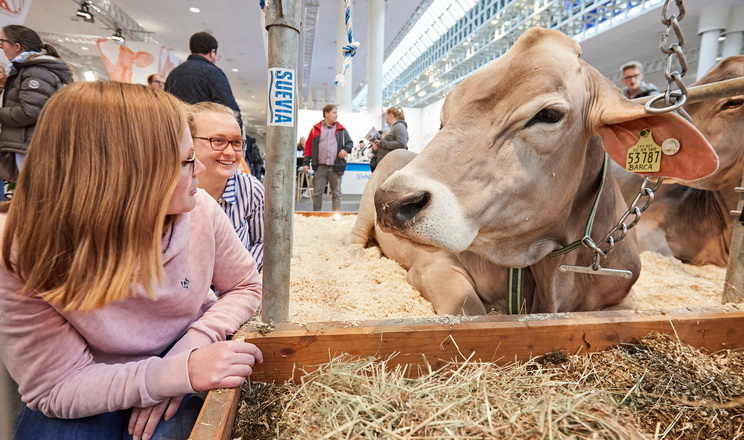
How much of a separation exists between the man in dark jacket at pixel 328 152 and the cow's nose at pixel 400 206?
5.48 metres

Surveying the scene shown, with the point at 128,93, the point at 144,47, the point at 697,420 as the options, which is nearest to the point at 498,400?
the point at 697,420

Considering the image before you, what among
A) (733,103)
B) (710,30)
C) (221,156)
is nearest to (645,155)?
(221,156)

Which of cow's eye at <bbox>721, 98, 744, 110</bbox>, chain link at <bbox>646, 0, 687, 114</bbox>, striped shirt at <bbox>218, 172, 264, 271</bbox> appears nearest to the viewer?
chain link at <bbox>646, 0, 687, 114</bbox>

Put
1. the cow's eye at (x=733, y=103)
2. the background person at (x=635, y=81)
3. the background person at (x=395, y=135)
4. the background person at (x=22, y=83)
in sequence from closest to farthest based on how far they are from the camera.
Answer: the cow's eye at (x=733, y=103), the background person at (x=22, y=83), the background person at (x=635, y=81), the background person at (x=395, y=135)

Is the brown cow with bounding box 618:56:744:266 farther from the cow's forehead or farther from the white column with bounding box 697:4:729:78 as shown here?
the white column with bounding box 697:4:729:78

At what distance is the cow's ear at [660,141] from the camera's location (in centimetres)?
129

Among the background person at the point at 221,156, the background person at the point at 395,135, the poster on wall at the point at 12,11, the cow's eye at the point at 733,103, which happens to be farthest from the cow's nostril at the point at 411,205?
the background person at the point at 395,135

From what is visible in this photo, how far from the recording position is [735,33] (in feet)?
32.7

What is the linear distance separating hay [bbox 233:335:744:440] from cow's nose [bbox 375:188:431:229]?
1.23 feet

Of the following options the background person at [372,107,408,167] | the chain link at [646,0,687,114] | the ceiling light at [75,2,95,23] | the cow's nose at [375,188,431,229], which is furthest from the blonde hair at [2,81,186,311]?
the ceiling light at [75,2,95,23]

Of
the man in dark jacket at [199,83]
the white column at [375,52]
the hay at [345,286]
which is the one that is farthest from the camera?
the white column at [375,52]

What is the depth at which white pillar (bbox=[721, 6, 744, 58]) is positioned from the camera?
9.80 metres

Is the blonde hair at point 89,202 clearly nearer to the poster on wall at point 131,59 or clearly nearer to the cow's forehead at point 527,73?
the cow's forehead at point 527,73

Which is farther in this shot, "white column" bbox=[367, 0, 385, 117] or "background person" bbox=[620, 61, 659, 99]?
"white column" bbox=[367, 0, 385, 117]
